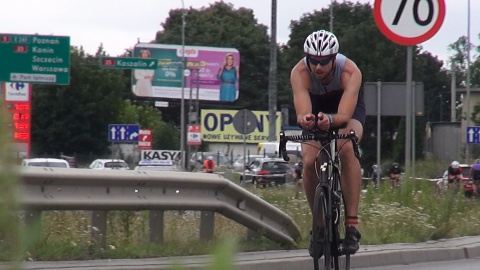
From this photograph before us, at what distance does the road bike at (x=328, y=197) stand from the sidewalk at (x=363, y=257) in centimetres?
54

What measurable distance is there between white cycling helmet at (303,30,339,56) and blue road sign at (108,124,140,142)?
4117 cm

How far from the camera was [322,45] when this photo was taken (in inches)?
276

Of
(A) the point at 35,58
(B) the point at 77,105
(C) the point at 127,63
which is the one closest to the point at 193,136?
(C) the point at 127,63

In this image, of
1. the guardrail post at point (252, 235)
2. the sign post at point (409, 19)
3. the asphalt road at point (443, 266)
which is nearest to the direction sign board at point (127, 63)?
the sign post at point (409, 19)

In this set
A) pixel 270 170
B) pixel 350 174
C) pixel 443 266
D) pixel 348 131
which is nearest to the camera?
pixel 348 131

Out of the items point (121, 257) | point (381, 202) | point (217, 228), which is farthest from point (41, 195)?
point (381, 202)

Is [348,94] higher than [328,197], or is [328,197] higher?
[348,94]

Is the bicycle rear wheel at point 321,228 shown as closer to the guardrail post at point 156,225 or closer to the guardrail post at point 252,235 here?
the guardrail post at point 156,225

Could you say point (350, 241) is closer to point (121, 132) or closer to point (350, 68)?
point (350, 68)

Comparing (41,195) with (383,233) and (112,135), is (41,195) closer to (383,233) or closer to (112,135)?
(383,233)

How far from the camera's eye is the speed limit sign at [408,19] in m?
11.4

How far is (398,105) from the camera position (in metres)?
15.0

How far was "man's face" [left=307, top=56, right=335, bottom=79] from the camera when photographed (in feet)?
23.1

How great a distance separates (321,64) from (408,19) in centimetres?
462
